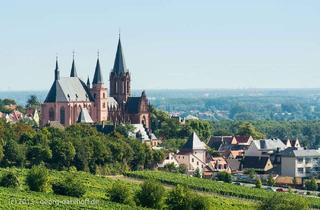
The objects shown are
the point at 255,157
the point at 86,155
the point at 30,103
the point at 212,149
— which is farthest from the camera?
the point at 30,103

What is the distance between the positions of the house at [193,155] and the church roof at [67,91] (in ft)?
54.4

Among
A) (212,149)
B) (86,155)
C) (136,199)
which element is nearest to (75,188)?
(136,199)

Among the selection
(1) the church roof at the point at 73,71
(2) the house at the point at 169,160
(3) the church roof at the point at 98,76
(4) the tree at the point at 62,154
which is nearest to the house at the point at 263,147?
(2) the house at the point at 169,160

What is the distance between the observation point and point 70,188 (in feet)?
187

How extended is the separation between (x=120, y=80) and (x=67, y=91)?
751 centimetres

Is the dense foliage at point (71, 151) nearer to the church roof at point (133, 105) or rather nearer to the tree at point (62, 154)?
the tree at point (62, 154)

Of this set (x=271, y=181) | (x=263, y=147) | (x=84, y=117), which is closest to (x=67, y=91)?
(x=84, y=117)

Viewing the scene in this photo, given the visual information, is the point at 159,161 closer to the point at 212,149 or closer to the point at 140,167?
the point at 140,167

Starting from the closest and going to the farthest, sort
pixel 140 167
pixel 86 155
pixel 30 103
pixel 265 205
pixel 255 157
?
pixel 265 205
pixel 86 155
pixel 140 167
pixel 255 157
pixel 30 103

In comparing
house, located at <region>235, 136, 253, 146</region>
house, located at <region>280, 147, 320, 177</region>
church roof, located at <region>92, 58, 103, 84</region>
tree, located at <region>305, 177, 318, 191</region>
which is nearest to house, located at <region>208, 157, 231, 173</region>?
house, located at <region>280, 147, 320, 177</region>

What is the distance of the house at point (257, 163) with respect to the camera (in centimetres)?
9080

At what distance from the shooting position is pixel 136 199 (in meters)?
57.1

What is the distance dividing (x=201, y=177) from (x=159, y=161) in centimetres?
410

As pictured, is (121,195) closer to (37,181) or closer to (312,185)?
(37,181)
